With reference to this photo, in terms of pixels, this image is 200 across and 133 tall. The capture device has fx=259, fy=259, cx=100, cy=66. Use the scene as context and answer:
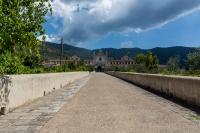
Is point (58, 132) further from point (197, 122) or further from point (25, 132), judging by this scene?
point (197, 122)

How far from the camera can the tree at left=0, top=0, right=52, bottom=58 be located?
689 centimetres

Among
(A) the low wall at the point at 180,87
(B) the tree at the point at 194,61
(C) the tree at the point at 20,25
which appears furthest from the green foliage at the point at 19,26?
(B) the tree at the point at 194,61

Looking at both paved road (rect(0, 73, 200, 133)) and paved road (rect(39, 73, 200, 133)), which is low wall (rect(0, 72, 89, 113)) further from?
paved road (rect(39, 73, 200, 133))

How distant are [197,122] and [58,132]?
334 centimetres

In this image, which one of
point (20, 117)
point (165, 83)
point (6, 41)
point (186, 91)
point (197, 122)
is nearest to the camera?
point (197, 122)

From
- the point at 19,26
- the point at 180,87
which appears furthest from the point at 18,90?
the point at 180,87

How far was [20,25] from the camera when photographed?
22.1 ft

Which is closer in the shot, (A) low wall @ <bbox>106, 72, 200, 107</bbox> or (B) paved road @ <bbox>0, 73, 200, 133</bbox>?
(B) paved road @ <bbox>0, 73, 200, 133</bbox>

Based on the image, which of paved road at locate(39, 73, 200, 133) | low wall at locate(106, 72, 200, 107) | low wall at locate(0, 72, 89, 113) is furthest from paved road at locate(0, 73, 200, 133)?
low wall at locate(106, 72, 200, 107)

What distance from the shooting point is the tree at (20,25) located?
6887 mm

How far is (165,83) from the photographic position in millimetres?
12344

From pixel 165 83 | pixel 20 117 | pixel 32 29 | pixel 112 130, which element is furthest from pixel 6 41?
pixel 165 83

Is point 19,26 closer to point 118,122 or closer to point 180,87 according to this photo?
point 118,122

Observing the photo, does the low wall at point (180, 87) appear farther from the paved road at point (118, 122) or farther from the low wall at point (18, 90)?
the low wall at point (18, 90)
